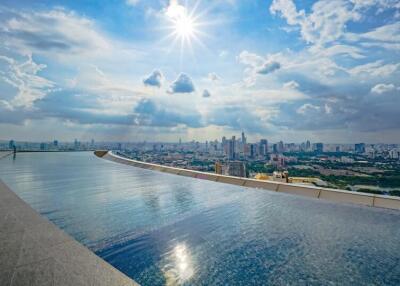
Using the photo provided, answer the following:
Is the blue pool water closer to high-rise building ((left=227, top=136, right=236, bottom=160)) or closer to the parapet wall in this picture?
the parapet wall

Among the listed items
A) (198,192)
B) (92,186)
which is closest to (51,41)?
(92,186)

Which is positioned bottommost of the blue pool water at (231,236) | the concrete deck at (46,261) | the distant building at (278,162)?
the distant building at (278,162)

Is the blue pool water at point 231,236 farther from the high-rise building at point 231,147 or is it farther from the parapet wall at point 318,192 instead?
the high-rise building at point 231,147

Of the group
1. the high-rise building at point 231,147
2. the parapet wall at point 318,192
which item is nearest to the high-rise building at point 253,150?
the high-rise building at point 231,147

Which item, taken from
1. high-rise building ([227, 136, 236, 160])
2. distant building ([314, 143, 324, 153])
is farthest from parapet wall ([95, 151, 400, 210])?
distant building ([314, 143, 324, 153])

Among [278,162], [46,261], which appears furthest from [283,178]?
[278,162]

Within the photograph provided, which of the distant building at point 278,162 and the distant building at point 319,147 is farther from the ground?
the distant building at point 319,147
